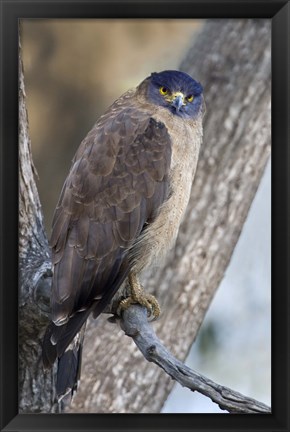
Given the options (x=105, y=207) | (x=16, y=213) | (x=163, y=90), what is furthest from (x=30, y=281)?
(x=163, y=90)

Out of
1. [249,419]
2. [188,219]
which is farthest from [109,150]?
[249,419]

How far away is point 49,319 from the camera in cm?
340

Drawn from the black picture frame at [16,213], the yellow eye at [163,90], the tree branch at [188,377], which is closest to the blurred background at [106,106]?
the black picture frame at [16,213]

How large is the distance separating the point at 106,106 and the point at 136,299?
810 millimetres

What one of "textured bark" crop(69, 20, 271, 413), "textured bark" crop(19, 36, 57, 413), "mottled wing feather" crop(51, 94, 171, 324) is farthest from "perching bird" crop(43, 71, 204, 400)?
"textured bark" crop(69, 20, 271, 413)

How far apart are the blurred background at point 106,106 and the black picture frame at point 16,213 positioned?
1.7 inches

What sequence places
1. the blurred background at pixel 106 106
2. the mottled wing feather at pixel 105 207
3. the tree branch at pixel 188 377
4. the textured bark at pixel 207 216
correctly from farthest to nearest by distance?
the textured bark at pixel 207 216 → the blurred background at pixel 106 106 → the mottled wing feather at pixel 105 207 → the tree branch at pixel 188 377

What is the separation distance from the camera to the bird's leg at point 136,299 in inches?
139

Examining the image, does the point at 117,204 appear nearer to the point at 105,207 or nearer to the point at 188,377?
the point at 105,207

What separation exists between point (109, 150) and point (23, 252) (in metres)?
0.54

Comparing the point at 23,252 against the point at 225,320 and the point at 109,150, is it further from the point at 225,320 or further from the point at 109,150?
the point at 225,320

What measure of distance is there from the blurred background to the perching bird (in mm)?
142

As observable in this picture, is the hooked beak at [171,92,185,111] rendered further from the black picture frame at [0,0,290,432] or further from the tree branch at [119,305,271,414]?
the tree branch at [119,305,271,414]

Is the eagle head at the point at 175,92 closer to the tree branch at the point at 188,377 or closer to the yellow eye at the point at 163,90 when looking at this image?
the yellow eye at the point at 163,90
